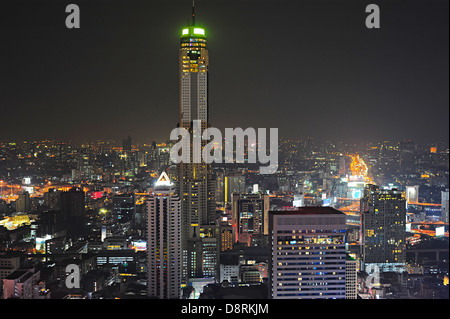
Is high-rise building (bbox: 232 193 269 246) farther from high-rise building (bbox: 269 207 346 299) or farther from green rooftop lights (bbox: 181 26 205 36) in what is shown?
green rooftop lights (bbox: 181 26 205 36)

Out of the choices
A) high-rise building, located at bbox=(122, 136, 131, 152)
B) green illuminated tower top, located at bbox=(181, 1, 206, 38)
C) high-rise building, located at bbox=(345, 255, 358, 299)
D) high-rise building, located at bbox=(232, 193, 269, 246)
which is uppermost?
green illuminated tower top, located at bbox=(181, 1, 206, 38)

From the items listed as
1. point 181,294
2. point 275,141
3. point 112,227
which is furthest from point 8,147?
point 275,141

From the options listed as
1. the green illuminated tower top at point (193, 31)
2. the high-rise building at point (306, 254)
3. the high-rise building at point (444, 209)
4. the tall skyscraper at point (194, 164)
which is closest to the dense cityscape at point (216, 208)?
the high-rise building at point (444, 209)

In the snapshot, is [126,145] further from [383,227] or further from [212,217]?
[383,227]

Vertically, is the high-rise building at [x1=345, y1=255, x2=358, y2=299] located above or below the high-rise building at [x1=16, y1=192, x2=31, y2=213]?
below

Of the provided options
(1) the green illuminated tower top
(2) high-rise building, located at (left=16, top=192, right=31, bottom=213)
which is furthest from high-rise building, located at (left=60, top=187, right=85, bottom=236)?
(1) the green illuminated tower top

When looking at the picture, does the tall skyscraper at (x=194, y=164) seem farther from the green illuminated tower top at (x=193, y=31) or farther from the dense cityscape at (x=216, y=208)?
the dense cityscape at (x=216, y=208)
